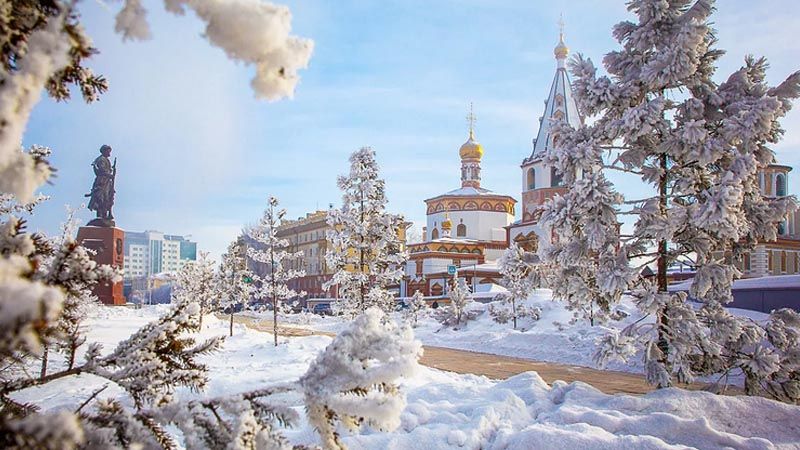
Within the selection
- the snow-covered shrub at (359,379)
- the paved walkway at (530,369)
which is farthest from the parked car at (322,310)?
the snow-covered shrub at (359,379)

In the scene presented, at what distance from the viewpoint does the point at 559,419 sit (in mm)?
7684

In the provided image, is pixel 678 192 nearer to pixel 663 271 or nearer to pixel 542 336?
pixel 663 271

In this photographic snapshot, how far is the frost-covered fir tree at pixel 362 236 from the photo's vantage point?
64.7 feet

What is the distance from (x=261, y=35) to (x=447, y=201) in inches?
2713

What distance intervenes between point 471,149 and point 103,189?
45841mm

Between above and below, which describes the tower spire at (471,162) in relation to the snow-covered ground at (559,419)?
above

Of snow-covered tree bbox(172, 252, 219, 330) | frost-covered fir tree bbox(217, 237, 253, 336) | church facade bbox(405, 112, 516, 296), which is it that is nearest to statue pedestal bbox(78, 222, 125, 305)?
snow-covered tree bbox(172, 252, 219, 330)

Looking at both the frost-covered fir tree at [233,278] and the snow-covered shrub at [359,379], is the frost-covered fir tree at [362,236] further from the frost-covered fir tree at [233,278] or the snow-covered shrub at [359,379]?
the snow-covered shrub at [359,379]

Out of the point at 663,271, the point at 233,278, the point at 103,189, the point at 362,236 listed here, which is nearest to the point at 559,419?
the point at 663,271

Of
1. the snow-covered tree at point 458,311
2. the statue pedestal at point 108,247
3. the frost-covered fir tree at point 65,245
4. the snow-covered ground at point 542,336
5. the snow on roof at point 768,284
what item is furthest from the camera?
the snow-covered tree at point 458,311

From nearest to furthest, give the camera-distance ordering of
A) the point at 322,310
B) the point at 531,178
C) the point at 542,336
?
the point at 542,336 < the point at 322,310 < the point at 531,178

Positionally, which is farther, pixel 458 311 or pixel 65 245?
pixel 458 311

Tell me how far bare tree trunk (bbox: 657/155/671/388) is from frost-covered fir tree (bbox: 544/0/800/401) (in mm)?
24

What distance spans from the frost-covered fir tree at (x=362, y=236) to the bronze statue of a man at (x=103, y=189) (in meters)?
20.2
